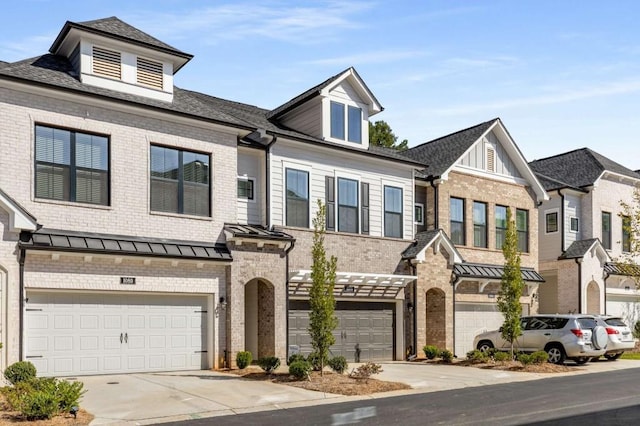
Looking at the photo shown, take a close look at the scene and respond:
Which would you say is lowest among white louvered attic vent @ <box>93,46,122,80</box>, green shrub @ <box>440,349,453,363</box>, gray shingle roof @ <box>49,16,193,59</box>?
green shrub @ <box>440,349,453,363</box>

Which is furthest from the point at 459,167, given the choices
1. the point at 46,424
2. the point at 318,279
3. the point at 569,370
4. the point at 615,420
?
the point at 46,424

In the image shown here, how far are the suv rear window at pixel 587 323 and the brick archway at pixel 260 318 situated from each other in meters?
10.7

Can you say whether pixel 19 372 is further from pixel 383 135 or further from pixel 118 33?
pixel 383 135

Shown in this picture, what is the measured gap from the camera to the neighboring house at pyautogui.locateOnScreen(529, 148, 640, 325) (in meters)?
34.5

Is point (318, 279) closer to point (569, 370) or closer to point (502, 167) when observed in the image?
point (569, 370)

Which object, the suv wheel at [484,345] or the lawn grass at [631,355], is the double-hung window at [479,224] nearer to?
the suv wheel at [484,345]

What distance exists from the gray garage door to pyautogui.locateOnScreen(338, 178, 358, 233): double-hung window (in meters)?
2.77

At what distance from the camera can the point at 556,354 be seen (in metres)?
24.7

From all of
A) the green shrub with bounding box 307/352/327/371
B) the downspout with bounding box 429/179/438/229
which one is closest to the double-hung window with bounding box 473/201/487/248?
the downspout with bounding box 429/179/438/229

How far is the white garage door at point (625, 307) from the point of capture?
118 feet

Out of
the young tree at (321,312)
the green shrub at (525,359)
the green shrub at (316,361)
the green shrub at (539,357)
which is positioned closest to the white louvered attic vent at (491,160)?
the green shrub at (539,357)

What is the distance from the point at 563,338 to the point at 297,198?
405 inches

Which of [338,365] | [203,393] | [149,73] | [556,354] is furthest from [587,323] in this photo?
[149,73]

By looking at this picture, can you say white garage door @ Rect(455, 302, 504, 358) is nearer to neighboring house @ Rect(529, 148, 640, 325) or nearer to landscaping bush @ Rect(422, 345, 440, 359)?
landscaping bush @ Rect(422, 345, 440, 359)
